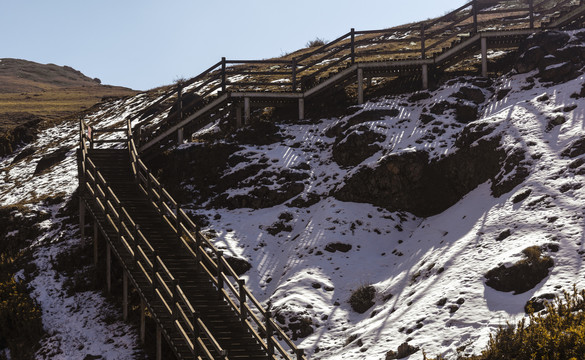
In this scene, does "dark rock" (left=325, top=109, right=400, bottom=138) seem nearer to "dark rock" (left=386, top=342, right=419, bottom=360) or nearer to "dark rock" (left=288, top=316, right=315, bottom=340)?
"dark rock" (left=288, top=316, right=315, bottom=340)

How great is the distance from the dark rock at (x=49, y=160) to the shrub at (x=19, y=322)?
12.9 metres

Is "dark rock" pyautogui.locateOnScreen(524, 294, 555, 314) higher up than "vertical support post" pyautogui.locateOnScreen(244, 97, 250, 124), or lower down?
lower down

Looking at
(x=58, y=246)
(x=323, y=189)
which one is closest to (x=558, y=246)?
(x=323, y=189)

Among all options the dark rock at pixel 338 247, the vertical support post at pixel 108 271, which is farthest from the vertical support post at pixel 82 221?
the dark rock at pixel 338 247

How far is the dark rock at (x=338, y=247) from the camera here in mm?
19784

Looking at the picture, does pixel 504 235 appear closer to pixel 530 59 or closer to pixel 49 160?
pixel 530 59

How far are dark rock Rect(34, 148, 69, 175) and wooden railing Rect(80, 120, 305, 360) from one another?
8535mm

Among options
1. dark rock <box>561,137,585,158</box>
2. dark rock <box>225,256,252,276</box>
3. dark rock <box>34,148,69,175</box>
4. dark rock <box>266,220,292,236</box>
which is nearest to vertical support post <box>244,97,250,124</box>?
dark rock <box>266,220,292,236</box>

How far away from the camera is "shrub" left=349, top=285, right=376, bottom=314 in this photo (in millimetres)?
Result: 17016

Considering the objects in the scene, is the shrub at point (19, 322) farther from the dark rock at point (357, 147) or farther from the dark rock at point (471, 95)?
the dark rock at point (471, 95)

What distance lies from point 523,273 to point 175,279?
8445mm

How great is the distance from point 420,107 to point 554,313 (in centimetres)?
1466

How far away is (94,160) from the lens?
24.3m

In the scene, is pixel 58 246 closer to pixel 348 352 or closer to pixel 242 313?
pixel 242 313
